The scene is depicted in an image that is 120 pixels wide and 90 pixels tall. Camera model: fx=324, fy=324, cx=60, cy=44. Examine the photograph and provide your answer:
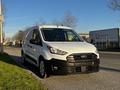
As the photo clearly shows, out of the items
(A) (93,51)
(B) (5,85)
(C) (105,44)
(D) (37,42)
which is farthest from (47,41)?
(C) (105,44)

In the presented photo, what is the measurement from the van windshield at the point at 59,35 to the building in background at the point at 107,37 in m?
60.3

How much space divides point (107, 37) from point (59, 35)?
70250mm

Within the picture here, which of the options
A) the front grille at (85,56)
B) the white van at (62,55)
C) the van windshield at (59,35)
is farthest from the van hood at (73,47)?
the van windshield at (59,35)

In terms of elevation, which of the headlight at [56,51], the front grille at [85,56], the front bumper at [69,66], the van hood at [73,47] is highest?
the van hood at [73,47]

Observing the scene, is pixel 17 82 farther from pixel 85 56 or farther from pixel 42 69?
pixel 85 56

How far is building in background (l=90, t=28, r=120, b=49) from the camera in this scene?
250 feet

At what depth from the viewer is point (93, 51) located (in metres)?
11.4

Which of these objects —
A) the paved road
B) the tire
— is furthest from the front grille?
the tire

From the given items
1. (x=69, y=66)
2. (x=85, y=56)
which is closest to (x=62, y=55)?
(x=69, y=66)

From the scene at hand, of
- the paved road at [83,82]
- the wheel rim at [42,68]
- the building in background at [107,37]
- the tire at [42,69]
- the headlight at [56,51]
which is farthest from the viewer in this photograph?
the building in background at [107,37]

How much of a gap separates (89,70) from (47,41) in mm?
1980

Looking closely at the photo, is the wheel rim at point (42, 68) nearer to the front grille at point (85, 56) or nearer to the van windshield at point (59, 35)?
the van windshield at point (59, 35)

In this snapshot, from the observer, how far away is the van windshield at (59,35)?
12.5 meters

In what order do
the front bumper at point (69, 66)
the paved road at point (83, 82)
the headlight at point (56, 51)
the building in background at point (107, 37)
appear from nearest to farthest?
the paved road at point (83, 82), the front bumper at point (69, 66), the headlight at point (56, 51), the building in background at point (107, 37)
